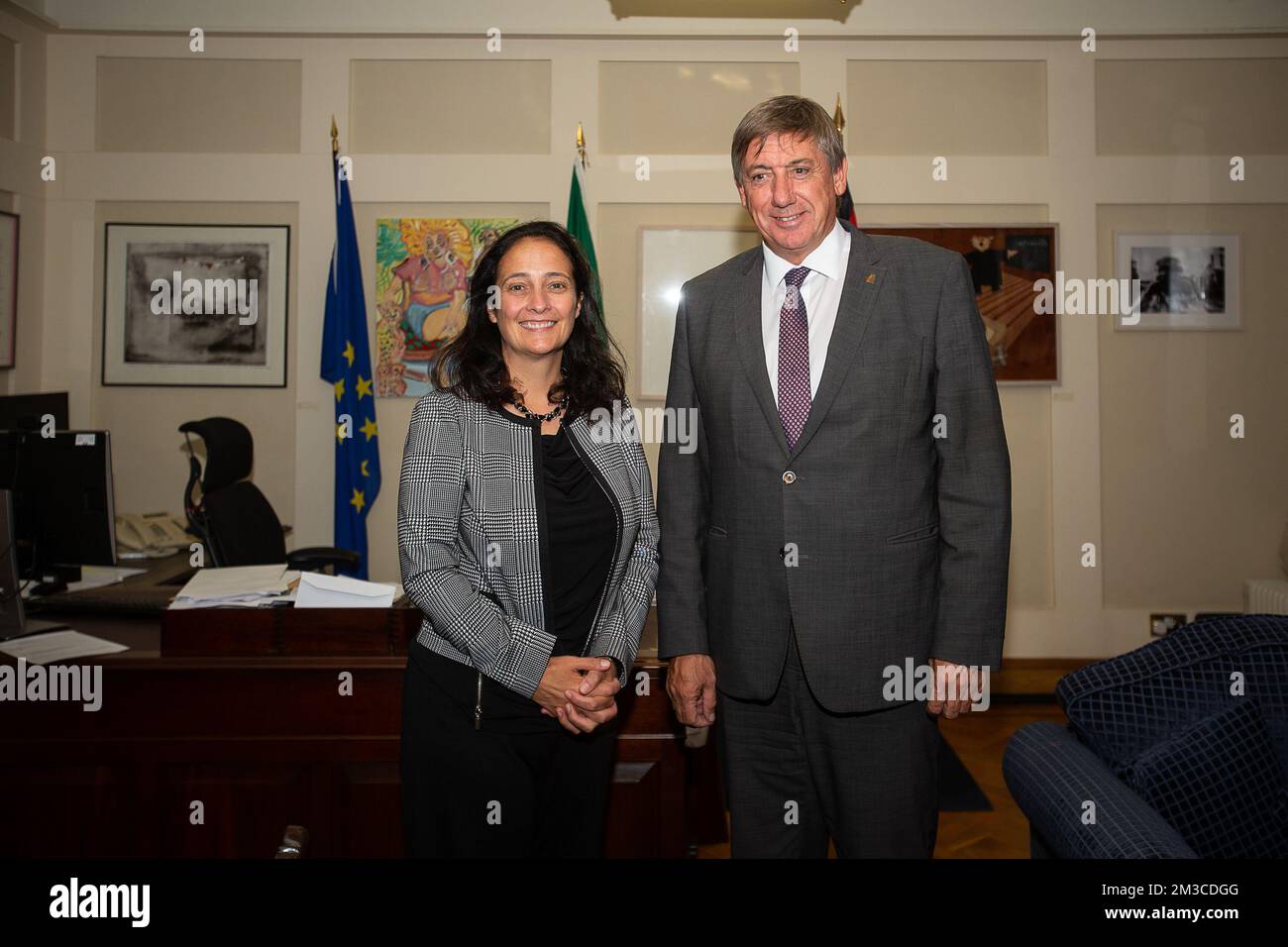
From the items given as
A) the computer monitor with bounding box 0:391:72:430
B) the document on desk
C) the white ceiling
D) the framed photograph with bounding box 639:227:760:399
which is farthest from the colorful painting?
the document on desk

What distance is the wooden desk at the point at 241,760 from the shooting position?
204 centimetres

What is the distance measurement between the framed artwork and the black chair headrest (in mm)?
3015

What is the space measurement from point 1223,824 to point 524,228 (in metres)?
1.58

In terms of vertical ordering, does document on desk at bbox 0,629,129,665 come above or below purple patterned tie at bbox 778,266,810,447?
below

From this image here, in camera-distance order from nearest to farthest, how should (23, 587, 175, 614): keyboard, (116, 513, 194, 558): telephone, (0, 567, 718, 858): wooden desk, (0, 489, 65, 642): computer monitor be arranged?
(0, 567, 718, 858): wooden desk
(0, 489, 65, 642): computer monitor
(23, 587, 175, 614): keyboard
(116, 513, 194, 558): telephone

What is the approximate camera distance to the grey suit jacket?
5.08 feet

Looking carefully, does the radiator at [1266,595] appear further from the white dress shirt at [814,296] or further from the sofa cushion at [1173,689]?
the white dress shirt at [814,296]

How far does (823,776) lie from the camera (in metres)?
1.60

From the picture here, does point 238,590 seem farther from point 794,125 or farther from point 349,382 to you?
point 349,382

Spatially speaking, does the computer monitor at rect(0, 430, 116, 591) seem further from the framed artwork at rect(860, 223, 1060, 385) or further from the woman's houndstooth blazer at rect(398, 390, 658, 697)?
the framed artwork at rect(860, 223, 1060, 385)

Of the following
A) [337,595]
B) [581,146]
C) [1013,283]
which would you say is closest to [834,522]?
[337,595]

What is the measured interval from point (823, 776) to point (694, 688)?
268mm
